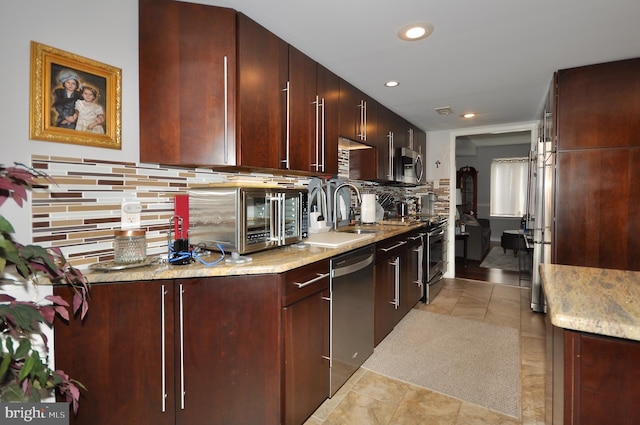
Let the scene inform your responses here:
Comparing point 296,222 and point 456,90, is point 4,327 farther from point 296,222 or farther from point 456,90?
point 456,90

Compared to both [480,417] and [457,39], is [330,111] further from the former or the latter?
[480,417]

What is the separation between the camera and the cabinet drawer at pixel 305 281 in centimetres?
161

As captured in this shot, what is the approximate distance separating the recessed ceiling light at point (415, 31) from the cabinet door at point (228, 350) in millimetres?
1708

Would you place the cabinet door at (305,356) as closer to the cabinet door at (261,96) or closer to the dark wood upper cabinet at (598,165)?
the cabinet door at (261,96)

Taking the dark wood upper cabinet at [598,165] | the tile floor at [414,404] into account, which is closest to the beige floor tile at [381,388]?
the tile floor at [414,404]

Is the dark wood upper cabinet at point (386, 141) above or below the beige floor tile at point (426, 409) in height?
above

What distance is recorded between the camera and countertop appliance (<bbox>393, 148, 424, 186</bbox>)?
155 inches

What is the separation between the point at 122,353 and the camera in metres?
1.39

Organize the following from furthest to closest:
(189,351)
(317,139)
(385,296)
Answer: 1. (385,296)
2. (317,139)
3. (189,351)

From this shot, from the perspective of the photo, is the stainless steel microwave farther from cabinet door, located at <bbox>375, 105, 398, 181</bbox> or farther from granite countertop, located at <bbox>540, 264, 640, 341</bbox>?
cabinet door, located at <bbox>375, 105, 398, 181</bbox>

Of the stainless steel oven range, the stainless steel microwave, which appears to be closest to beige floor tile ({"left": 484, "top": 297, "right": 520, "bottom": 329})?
the stainless steel oven range

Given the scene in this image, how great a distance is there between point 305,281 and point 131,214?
999 millimetres

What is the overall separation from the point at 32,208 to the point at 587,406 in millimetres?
2194

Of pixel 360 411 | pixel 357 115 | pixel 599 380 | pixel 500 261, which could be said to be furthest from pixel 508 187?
pixel 599 380
